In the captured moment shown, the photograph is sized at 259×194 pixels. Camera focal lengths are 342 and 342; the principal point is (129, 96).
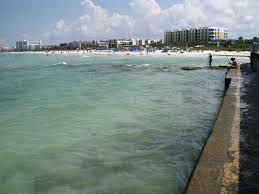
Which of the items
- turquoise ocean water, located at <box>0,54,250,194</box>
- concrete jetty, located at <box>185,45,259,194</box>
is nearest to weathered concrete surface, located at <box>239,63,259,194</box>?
concrete jetty, located at <box>185,45,259,194</box>

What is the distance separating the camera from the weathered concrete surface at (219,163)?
4.66 m

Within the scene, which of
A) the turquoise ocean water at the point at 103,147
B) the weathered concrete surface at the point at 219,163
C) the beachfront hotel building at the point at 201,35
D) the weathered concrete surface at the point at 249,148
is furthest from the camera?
the beachfront hotel building at the point at 201,35

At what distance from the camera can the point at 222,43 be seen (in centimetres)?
14838

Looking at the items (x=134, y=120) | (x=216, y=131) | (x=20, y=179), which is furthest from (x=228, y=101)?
(x=20, y=179)

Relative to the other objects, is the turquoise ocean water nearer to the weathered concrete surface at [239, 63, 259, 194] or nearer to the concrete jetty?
the concrete jetty

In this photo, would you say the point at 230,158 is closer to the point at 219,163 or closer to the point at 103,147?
the point at 219,163

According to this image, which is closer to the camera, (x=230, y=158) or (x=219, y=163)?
(x=219, y=163)

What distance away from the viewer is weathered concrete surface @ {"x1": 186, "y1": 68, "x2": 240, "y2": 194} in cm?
466

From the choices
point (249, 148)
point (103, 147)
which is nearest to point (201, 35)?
point (103, 147)

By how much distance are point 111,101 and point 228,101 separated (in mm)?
7559

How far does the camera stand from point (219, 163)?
5570 millimetres

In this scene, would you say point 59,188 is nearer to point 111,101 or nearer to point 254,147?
point 254,147

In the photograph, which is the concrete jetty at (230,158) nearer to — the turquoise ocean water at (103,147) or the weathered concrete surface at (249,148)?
the weathered concrete surface at (249,148)

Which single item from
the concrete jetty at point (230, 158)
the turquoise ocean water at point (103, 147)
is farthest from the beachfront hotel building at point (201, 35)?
the concrete jetty at point (230, 158)
